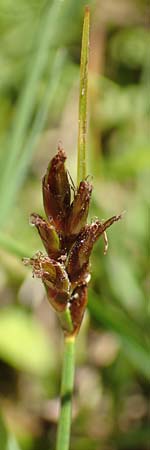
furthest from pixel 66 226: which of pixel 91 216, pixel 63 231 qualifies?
pixel 91 216

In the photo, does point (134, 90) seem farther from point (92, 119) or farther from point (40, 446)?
point (40, 446)

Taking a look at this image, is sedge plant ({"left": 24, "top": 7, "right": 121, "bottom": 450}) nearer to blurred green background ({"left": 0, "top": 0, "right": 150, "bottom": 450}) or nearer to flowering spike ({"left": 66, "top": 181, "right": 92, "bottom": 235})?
flowering spike ({"left": 66, "top": 181, "right": 92, "bottom": 235})

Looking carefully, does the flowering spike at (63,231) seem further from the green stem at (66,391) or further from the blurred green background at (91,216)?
the blurred green background at (91,216)

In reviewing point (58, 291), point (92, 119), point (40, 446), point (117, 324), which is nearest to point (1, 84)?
point (92, 119)

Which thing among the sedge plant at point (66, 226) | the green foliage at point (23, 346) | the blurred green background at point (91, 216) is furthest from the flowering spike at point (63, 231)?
the green foliage at point (23, 346)

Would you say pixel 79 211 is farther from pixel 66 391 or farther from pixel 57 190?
pixel 66 391

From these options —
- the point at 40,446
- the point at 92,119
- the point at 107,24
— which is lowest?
the point at 40,446
